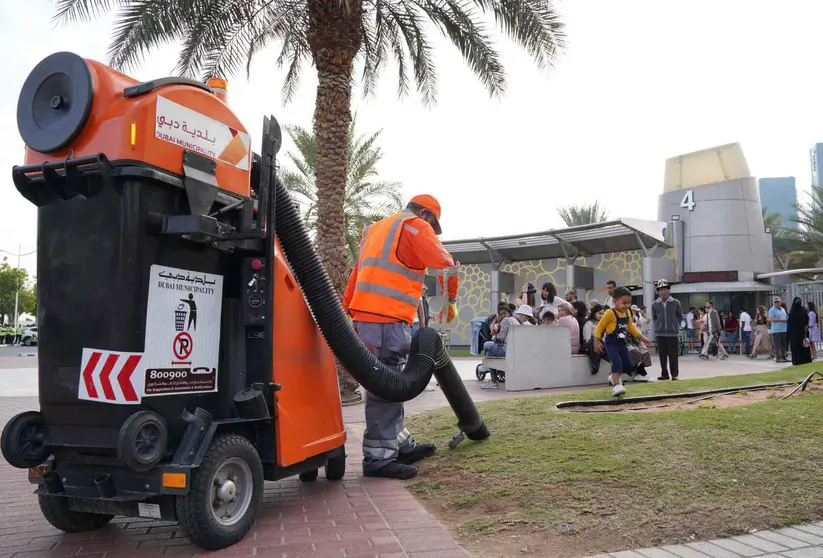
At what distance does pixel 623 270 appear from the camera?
77.7ft

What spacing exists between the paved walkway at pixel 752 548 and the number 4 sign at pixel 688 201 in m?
23.4

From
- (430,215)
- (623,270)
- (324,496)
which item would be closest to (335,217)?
(430,215)

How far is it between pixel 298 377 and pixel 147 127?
175 cm

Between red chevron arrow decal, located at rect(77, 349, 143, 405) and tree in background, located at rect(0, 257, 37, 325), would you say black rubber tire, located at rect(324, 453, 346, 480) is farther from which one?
tree in background, located at rect(0, 257, 37, 325)

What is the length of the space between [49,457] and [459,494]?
2.46 metres

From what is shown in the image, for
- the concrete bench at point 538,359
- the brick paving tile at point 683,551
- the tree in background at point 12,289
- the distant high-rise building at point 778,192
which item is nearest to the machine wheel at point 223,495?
the brick paving tile at point 683,551

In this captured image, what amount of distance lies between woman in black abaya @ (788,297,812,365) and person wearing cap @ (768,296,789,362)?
106 inches

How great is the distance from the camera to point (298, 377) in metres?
4.18

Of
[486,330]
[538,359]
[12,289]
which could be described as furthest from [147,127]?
[12,289]

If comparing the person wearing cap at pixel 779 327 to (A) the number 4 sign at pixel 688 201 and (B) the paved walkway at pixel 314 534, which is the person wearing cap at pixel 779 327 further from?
(B) the paved walkway at pixel 314 534

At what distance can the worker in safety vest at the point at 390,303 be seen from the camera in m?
5.07

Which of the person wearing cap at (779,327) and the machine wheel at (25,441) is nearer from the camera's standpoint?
the machine wheel at (25,441)

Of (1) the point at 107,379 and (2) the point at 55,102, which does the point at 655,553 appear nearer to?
(1) the point at 107,379

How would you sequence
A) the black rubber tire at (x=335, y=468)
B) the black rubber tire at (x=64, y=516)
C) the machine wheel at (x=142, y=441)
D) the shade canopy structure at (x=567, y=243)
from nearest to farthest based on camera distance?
the machine wheel at (x=142, y=441) → the black rubber tire at (x=64, y=516) → the black rubber tire at (x=335, y=468) → the shade canopy structure at (x=567, y=243)
